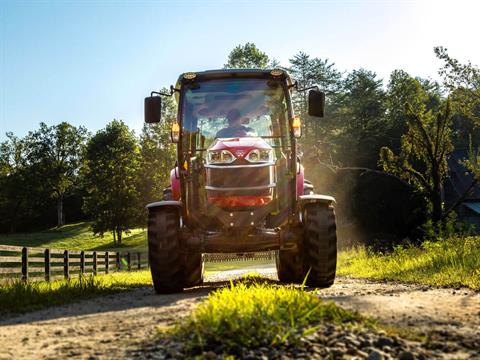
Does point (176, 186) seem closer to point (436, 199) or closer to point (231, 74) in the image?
point (231, 74)

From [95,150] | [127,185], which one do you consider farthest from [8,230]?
[127,185]

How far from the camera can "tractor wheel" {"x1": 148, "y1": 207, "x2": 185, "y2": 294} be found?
7809 mm

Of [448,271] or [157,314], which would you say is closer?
[157,314]

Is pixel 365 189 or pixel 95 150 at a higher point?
pixel 95 150

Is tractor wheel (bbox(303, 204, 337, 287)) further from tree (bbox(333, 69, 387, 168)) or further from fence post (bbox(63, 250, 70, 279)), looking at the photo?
tree (bbox(333, 69, 387, 168))

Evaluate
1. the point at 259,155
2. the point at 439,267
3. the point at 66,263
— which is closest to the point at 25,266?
the point at 66,263

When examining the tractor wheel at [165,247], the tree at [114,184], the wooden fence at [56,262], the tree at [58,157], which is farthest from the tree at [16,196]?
the tractor wheel at [165,247]

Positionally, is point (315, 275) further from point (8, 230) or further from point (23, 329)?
point (8, 230)

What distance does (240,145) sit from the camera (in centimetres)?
779

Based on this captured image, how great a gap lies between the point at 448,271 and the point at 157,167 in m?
41.2

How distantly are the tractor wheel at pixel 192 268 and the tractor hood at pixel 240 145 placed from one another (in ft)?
8.52

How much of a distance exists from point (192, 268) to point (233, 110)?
3150mm

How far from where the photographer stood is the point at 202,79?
8.48 metres

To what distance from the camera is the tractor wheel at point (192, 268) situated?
9812 mm
